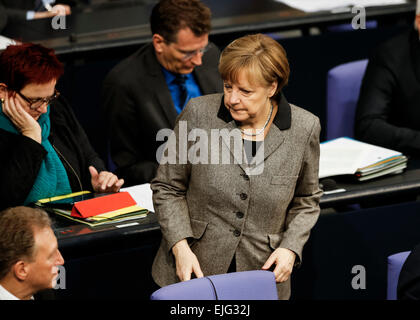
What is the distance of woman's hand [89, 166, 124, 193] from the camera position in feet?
9.68

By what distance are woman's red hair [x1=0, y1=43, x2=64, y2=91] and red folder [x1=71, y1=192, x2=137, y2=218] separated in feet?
1.54

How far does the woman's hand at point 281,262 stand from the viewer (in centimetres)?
240

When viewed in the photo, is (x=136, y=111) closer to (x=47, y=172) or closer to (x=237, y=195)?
(x=47, y=172)

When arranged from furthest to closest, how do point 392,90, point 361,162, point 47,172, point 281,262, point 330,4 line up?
point 330,4 < point 392,90 < point 361,162 < point 47,172 < point 281,262

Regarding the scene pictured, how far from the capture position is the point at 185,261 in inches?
94.7

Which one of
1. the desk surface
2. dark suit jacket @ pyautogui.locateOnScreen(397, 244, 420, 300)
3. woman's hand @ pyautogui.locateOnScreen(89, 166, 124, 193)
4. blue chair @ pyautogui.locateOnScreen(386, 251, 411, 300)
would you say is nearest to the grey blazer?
blue chair @ pyautogui.locateOnScreen(386, 251, 411, 300)

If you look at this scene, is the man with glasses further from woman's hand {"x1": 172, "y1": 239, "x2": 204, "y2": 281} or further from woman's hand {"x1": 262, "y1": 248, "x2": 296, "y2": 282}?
woman's hand {"x1": 262, "y1": 248, "x2": 296, "y2": 282}

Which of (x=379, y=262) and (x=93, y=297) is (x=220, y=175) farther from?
(x=379, y=262)

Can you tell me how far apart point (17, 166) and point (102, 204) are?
1.10 ft

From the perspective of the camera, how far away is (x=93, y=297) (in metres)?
2.87

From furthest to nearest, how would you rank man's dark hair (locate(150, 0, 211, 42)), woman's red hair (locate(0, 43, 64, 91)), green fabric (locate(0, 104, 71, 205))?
man's dark hair (locate(150, 0, 211, 42)) → green fabric (locate(0, 104, 71, 205)) → woman's red hair (locate(0, 43, 64, 91))

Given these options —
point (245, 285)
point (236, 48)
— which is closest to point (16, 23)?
point (236, 48)

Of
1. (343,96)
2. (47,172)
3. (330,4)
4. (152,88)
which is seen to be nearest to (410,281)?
(47,172)

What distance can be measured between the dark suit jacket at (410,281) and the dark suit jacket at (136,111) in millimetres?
1439
